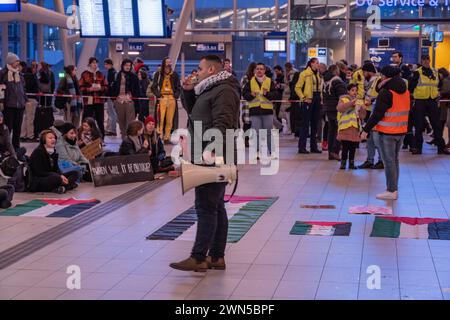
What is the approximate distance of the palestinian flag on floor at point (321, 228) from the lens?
8441 millimetres

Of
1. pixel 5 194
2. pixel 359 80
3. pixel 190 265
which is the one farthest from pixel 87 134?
pixel 190 265

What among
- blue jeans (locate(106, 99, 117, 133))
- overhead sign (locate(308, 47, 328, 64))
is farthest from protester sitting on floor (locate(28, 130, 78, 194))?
overhead sign (locate(308, 47, 328, 64))

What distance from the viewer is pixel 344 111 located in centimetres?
1354

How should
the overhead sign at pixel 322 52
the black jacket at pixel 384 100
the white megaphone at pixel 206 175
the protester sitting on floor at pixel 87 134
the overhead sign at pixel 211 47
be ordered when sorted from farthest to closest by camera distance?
the overhead sign at pixel 211 47, the overhead sign at pixel 322 52, the protester sitting on floor at pixel 87 134, the black jacket at pixel 384 100, the white megaphone at pixel 206 175

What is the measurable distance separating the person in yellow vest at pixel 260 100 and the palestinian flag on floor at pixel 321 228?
5656 millimetres

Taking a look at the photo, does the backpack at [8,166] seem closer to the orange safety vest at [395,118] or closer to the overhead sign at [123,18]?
the orange safety vest at [395,118]

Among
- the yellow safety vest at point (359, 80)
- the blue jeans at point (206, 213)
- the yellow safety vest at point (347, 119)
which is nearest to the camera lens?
the blue jeans at point (206, 213)

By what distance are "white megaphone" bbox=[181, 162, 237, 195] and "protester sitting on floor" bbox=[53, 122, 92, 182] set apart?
205 inches

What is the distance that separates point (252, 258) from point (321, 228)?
1.49 m

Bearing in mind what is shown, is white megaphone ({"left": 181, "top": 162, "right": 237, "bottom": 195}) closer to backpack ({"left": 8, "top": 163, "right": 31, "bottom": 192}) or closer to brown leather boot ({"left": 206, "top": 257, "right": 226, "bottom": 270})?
brown leather boot ({"left": 206, "top": 257, "right": 226, "bottom": 270})

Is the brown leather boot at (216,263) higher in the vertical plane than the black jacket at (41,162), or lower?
lower

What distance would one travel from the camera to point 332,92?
1475 centimetres

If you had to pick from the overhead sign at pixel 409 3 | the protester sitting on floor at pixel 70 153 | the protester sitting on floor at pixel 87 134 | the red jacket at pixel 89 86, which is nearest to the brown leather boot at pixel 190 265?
the protester sitting on floor at pixel 70 153

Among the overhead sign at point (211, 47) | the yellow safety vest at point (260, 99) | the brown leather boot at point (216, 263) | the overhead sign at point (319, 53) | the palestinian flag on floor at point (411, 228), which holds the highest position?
the overhead sign at point (211, 47)
